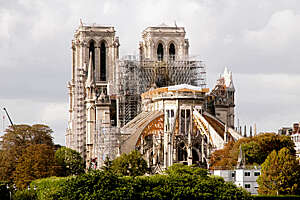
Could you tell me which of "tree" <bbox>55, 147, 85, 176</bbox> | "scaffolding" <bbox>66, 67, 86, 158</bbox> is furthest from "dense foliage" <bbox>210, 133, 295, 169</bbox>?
"scaffolding" <bbox>66, 67, 86, 158</bbox>

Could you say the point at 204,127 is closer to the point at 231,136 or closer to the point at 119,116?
the point at 231,136

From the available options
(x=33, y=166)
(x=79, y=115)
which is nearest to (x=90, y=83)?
(x=79, y=115)

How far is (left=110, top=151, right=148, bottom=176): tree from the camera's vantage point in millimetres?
94562

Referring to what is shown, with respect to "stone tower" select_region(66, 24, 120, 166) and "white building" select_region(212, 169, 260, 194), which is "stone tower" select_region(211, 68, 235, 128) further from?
"white building" select_region(212, 169, 260, 194)

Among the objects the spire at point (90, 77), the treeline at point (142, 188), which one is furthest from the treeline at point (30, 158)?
the treeline at point (142, 188)

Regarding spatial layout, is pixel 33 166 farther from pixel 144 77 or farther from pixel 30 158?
pixel 144 77

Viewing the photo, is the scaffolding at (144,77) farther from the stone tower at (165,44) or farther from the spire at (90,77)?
the spire at (90,77)

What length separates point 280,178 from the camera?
76938 millimetres

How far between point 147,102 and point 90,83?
40.1 ft

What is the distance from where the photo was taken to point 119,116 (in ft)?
406

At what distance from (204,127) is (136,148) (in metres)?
9.29

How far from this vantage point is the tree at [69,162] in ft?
336

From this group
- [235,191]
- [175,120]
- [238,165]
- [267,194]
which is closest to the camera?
[235,191]

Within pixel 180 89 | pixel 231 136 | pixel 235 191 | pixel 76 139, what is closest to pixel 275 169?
pixel 235 191
